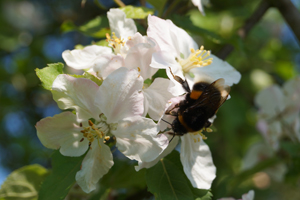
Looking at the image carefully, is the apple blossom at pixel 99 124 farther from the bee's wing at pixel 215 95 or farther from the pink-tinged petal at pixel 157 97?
the bee's wing at pixel 215 95

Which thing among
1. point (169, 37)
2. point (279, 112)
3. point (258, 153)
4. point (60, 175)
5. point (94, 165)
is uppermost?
point (169, 37)

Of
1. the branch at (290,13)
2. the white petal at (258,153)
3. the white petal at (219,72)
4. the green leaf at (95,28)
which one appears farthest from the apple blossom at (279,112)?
the green leaf at (95,28)

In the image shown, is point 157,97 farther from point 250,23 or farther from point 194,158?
point 250,23

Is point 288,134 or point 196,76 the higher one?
point 196,76

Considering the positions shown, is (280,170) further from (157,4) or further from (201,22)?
(157,4)

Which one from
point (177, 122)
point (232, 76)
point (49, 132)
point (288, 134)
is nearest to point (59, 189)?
point (49, 132)

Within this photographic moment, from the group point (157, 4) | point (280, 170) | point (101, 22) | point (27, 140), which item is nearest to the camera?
point (157, 4)

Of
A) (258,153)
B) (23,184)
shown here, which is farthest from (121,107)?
(258,153)

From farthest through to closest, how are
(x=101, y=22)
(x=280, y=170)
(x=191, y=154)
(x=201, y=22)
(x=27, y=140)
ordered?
(x=27, y=140) < (x=201, y=22) < (x=280, y=170) < (x=101, y=22) < (x=191, y=154)
